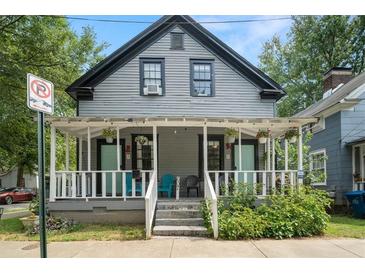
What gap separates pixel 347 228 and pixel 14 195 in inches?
913

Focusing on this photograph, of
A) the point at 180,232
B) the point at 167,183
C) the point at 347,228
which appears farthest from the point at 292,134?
the point at 180,232

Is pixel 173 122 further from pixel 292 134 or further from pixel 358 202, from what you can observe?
pixel 358 202

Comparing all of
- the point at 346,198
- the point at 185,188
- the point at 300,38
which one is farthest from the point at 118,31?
the point at 300,38

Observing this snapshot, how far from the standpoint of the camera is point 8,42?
1594 centimetres

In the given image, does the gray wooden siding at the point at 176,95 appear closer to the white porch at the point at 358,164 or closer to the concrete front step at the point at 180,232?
the white porch at the point at 358,164

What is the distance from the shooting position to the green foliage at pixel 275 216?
28.0ft

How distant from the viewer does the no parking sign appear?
14.5 ft

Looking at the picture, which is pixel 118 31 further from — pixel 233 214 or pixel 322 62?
pixel 322 62

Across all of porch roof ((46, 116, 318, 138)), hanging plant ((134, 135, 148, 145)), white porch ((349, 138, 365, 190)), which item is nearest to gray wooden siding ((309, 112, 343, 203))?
white porch ((349, 138, 365, 190))

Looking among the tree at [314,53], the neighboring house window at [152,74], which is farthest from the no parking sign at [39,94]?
the tree at [314,53]

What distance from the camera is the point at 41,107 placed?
15.0 feet

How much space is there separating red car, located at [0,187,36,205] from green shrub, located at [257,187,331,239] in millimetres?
21133

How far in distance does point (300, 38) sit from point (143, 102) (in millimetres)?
19389

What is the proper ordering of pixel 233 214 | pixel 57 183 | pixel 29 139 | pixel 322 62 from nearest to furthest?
1. pixel 233 214
2. pixel 57 183
3. pixel 29 139
4. pixel 322 62
